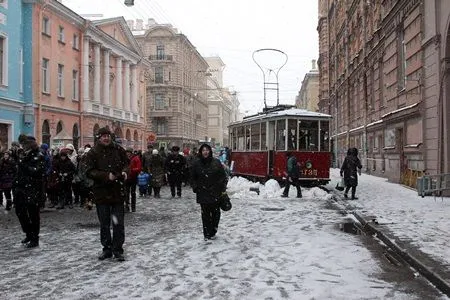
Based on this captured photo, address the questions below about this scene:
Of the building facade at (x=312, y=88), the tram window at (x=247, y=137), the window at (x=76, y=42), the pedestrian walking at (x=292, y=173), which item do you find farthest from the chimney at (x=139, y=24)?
the pedestrian walking at (x=292, y=173)

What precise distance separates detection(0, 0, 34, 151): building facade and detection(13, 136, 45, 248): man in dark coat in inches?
719

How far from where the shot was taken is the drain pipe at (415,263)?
20.1ft

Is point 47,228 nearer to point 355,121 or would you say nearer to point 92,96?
point 355,121

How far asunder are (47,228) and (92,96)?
104 ft

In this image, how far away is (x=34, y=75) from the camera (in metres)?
30.7

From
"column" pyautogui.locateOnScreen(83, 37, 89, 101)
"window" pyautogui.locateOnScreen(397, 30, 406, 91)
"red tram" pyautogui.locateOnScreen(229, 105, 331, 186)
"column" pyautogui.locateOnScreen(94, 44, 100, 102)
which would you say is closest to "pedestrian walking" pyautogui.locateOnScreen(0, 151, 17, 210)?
"red tram" pyautogui.locateOnScreen(229, 105, 331, 186)

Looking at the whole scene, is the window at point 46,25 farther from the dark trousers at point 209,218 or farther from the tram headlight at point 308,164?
the dark trousers at point 209,218

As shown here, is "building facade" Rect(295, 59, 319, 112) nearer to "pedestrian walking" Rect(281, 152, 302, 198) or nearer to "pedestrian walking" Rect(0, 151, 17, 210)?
"pedestrian walking" Rect(281, 152, 302, 198)

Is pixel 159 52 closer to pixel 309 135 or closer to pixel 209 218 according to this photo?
pixel 309 135

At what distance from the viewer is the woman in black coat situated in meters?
9.23

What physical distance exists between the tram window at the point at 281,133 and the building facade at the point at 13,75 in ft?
42.6

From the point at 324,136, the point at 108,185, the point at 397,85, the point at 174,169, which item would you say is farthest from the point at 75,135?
the point at 108,185

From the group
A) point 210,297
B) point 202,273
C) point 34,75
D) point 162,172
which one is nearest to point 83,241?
point 202,273

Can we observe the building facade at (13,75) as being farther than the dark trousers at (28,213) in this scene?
Yes
